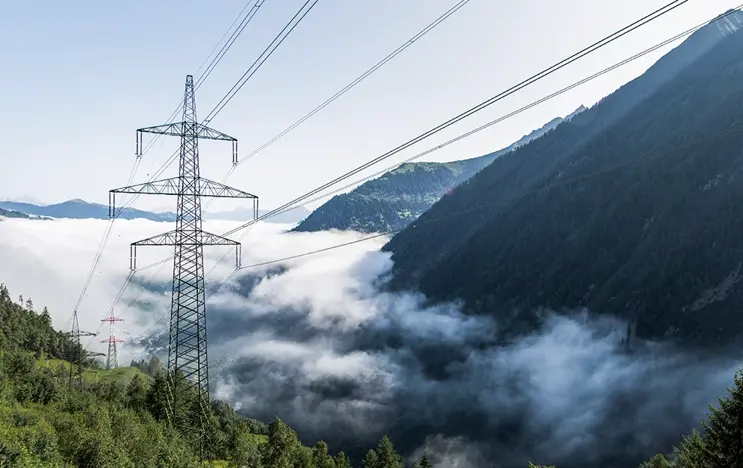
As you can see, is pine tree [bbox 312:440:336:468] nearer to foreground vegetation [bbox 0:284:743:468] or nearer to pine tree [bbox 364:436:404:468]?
pine tree [bbox 364:436:404:468]

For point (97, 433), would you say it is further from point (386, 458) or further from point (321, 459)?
point (386, 458)

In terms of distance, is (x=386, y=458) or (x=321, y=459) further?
(x=386, y=458)

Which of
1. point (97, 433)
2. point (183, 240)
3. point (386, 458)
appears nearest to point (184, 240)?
point (183, 240)

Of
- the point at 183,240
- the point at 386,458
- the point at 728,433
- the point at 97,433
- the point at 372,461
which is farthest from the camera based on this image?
the point at 372,461

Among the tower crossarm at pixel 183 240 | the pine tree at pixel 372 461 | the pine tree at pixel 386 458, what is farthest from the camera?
the pine tree at pixel 372 461

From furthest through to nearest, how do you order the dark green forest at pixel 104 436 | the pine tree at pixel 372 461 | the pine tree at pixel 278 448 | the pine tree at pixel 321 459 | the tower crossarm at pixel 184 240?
1. the pine tree at pixel 372 461
2. the pine tree at pixel 321 459
3. the pine tree at pixel 278 448
4. the tower crossarm at pixel 184 240
5. the dark green forest at pixel 104 436

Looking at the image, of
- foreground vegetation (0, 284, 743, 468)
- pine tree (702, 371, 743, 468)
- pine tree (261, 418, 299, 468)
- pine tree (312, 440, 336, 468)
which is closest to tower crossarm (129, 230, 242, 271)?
foreground vegetation (0, 284, 743, 468)

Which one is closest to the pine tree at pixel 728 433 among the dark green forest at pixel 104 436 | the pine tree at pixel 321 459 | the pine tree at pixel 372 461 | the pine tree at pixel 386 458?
the dark green forest at pixel 104 436

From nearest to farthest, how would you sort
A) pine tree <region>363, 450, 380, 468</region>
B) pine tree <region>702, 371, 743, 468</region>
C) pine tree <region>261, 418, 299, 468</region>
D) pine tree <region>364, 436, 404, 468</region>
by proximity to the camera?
pine tree <region>702, 371, 743, 468</region> < pine tree <region>261, 418, 299, 468</region> < pine tree <region>364, 436, 404, 468</region> < pine tree <region>363, 450, 380, 468</region>

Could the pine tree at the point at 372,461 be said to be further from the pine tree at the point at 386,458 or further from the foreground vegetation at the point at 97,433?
the foreground vegetation at the point at 97,433

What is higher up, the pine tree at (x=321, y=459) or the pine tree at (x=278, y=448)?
the pine tree at (x=278, y=448)

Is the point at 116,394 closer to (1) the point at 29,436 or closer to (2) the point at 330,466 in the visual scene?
(2) the point at 330,466
